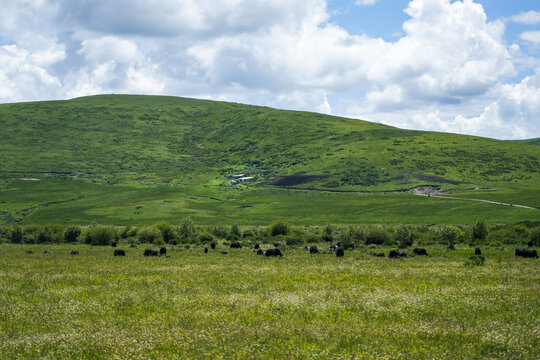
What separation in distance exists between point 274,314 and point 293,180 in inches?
6556

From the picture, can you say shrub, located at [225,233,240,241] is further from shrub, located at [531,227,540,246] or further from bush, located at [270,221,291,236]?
shrub, located at [531,227,540,246]

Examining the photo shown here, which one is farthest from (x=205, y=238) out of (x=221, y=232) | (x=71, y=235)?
(x=71, y=235)

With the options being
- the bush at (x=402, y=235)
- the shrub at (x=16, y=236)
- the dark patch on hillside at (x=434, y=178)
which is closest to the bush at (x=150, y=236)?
the shrub at (x=16, y=236)

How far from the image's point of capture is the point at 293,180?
184500 mm

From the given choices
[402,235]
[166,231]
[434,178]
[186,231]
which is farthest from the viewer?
[434,178]

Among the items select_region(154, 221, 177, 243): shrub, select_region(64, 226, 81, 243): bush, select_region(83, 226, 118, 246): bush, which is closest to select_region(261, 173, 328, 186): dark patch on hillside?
select_region(154, 221, 177, 243): shrub

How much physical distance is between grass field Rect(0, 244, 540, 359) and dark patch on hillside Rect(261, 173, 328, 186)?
149541 mm

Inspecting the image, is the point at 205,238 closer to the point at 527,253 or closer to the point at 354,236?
the point at 354,236

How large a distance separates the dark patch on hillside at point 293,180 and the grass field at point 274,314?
491 feet

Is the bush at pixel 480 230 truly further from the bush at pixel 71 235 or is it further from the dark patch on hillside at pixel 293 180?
the dark patch on hillside at pixel 293 180

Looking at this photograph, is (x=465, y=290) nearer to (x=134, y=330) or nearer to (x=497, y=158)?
(x=134, y=330)

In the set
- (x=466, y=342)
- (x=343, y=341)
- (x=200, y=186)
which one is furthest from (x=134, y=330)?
(x=200, y=186)

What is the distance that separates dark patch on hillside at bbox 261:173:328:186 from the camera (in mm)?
181562

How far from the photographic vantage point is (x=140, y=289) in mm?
25000
